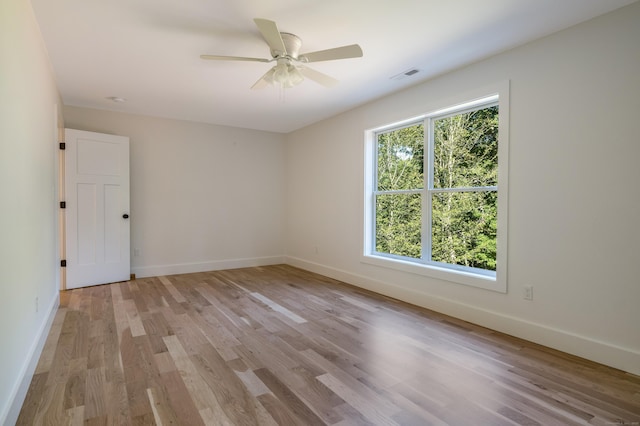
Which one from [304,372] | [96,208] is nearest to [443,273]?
[304,372]

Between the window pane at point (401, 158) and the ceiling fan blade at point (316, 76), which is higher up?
the ceiling fan blade at point (316, 76)

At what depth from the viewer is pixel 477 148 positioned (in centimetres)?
325

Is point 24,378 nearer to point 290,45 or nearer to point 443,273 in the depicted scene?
point 290,45

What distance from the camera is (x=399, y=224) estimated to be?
13.5 feet

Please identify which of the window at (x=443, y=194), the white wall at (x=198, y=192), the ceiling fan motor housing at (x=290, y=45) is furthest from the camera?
the white wall at (x=198, y=192)

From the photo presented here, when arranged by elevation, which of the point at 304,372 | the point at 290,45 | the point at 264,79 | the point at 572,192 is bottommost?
the point at 304,372

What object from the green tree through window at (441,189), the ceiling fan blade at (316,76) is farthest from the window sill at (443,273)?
the ceiling fan blade at (316,76)

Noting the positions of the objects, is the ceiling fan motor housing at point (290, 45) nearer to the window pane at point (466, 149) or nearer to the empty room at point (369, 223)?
the empty room at point (369, 223)

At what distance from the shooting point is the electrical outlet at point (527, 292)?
8.96ft

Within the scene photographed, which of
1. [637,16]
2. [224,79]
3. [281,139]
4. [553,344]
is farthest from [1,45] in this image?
[281,139]

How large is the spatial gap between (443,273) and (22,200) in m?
3.51

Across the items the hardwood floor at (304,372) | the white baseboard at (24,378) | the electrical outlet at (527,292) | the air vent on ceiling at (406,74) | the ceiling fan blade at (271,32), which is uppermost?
the air vent on ceiling at (406,74)

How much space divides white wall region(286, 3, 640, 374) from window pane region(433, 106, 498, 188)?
10.0 inches

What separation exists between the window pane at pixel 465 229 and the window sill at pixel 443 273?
0.14 meters
